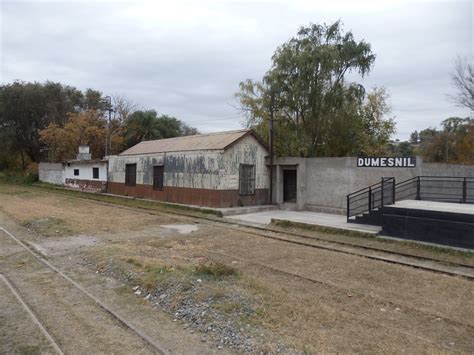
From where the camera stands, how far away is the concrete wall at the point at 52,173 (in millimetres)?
36594

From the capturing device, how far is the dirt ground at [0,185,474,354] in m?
4.95

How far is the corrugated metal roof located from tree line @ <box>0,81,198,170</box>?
56.4ft

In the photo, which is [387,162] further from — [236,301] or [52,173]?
[52,173]

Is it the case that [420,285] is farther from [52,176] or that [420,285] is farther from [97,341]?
[52,176]

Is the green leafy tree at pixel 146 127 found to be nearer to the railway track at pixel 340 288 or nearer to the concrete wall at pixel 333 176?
the concrete wall at pixel 333 176

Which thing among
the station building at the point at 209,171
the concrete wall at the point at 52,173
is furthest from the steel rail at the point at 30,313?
the concrete wall at the point at 52,173

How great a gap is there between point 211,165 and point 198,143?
10.0 feet

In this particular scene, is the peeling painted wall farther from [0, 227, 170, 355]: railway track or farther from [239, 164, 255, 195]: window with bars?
[0, 227, 170, 355]: railway track

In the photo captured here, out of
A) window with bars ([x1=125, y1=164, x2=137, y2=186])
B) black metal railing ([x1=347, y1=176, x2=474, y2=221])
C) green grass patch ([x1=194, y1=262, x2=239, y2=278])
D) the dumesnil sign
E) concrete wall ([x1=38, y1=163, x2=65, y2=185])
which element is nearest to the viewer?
green grass patch ([x1=194, y1=262, x2=239, y2=278])

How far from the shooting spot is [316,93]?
73.8 feet

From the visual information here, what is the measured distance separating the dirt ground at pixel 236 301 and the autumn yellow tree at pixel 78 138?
32214 mm

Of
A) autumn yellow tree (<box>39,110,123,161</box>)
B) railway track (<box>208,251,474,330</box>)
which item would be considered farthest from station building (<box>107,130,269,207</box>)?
autumn yellow tree (<box>39,110,123,161</box>)

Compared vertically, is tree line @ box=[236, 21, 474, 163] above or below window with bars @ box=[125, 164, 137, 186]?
above

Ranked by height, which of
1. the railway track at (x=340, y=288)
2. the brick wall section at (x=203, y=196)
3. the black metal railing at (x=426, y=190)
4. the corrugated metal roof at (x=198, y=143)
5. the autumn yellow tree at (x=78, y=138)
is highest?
the autumn yellow tree at (x=78, y=138)
